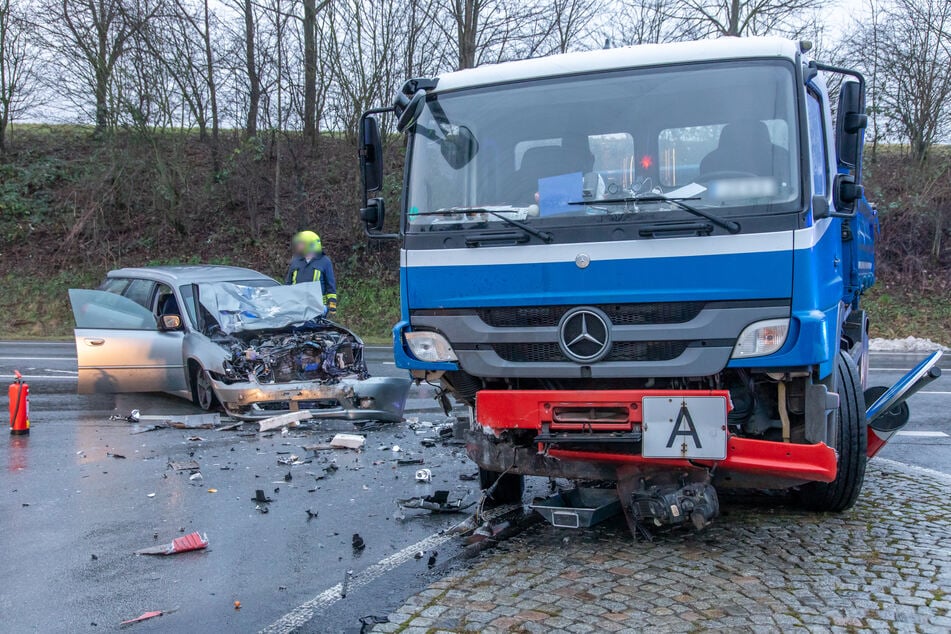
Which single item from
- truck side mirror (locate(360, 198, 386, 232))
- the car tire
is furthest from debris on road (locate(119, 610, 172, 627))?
the car tire

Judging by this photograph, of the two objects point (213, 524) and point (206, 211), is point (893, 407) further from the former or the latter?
point (206, 211)

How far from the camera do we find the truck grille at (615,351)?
193 inches

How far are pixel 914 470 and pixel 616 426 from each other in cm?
390

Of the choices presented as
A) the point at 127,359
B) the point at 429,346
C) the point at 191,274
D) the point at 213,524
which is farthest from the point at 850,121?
the point at 127,359

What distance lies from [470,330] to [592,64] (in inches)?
70.8

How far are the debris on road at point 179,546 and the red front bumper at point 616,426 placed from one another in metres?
1.94

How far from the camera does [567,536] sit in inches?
219

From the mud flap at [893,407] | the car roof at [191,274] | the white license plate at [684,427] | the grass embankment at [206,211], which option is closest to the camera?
the white license plate at [684,427]

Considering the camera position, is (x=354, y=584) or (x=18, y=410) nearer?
(x=354, y=584)

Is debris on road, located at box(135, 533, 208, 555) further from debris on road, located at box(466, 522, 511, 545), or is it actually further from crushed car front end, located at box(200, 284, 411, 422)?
crushed car front end, located at box(200, 284, 411, 422)

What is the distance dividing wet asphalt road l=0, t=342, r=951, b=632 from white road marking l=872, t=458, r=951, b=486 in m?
0.21

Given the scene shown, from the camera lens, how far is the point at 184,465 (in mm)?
7715

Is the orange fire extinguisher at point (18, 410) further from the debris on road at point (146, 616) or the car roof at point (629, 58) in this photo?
the car roof at point (629, 58)

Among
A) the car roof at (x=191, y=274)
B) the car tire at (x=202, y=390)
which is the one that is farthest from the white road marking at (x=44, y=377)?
the car tire at (x=202, y=390)
